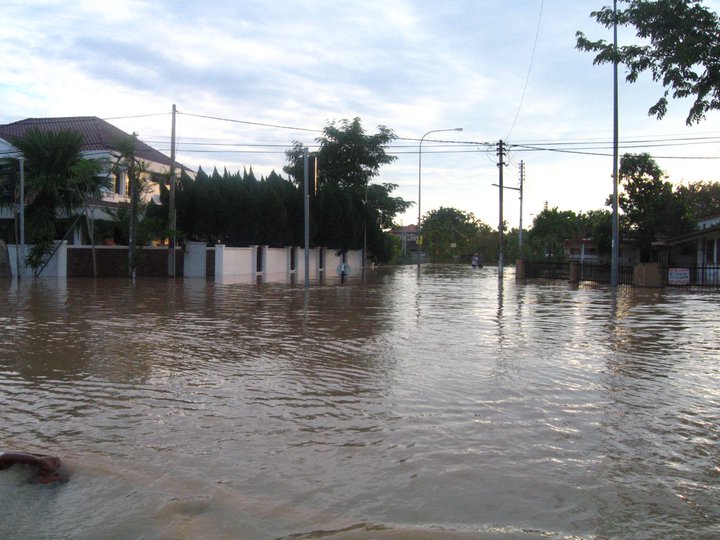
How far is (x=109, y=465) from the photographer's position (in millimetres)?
5219

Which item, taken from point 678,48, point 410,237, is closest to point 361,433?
point 678,48

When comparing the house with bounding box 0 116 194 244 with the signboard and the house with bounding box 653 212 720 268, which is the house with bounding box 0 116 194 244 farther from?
the house with bounding box 653 212 720 268

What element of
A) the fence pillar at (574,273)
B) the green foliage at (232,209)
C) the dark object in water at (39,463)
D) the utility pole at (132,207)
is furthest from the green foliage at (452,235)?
the dark object in water at (39,463)

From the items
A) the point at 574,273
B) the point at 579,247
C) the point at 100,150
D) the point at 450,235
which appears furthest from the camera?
the point at 450,235

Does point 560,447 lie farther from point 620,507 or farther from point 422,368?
point 422,368

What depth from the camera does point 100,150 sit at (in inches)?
1599

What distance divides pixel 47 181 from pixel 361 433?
104 feet

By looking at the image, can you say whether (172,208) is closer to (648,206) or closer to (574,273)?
(574,273)

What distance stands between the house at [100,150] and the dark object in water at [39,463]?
30497mm

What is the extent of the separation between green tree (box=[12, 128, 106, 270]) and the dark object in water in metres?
29.8

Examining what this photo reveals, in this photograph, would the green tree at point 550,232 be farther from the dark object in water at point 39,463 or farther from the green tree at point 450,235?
the dark object in water at point 39,463

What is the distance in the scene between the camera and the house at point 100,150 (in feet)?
121

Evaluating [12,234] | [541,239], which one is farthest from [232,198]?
[541,239]

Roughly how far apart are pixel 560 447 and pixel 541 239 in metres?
81.8
